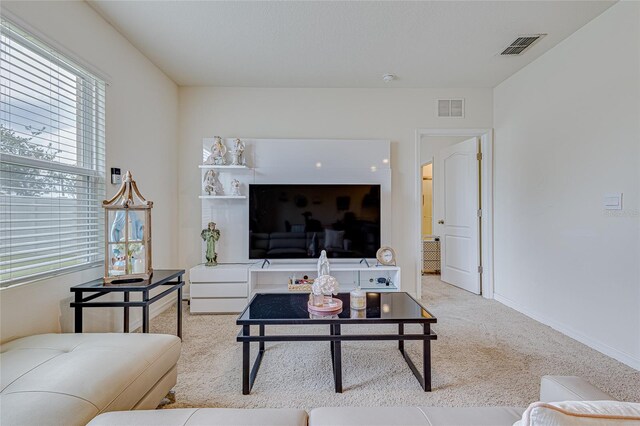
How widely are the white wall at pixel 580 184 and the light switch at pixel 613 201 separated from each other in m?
0.04

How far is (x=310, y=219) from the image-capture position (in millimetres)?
3643

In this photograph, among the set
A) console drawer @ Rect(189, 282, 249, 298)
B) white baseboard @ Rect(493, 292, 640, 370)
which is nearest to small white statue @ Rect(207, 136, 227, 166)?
console drawer @ Rect(189, 282, 249, 298)

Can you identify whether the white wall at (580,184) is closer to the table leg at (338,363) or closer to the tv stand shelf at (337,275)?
the tv stand shelf at (337,275)

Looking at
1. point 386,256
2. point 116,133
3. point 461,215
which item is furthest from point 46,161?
point 461,215

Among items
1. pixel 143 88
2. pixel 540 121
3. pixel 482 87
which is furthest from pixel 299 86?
pixel 540 121

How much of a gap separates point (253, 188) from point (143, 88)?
1449 millimetres

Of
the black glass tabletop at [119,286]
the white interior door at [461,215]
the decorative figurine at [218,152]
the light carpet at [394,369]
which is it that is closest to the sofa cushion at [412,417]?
the light carpet at [394,369]

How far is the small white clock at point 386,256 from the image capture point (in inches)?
141

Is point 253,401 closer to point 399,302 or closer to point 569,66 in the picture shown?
point 399,302

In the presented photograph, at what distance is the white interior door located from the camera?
164 inches

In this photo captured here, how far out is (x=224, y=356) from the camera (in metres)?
2.36

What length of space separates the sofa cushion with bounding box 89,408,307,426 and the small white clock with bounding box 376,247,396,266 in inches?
107

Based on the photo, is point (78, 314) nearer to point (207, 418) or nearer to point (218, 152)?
point (207, 418)

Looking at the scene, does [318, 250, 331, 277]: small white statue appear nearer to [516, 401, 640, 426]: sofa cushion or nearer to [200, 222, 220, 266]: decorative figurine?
[200, 222, 220, 266]: decorative figurine
